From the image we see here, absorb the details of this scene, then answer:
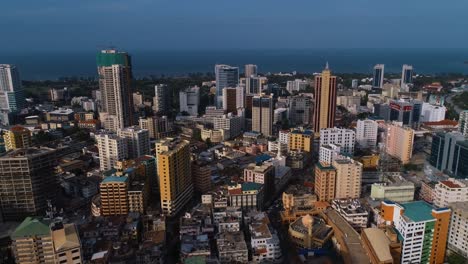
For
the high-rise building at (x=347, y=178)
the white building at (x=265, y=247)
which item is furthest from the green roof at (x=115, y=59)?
the white building at (x=265, y=247)

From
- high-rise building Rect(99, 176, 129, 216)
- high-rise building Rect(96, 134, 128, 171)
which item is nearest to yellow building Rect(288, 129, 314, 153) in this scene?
high-rise building Rect(96, 134, 128, 171)

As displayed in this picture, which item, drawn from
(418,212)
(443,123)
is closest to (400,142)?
(443,123)

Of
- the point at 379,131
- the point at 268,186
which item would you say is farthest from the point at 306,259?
the point at 379,131

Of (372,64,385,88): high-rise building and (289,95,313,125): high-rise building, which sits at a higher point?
(372,64,385,88): high-rise building

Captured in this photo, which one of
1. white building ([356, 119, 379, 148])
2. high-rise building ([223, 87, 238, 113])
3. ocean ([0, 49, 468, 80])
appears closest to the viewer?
white building ([356, 119, 379, 148])

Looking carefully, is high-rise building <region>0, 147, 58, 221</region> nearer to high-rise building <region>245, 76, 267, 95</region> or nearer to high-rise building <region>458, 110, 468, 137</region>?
high-rise building <region>458, 110, 468, 137</region>

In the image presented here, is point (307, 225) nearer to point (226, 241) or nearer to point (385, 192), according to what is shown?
point (226, 241)
